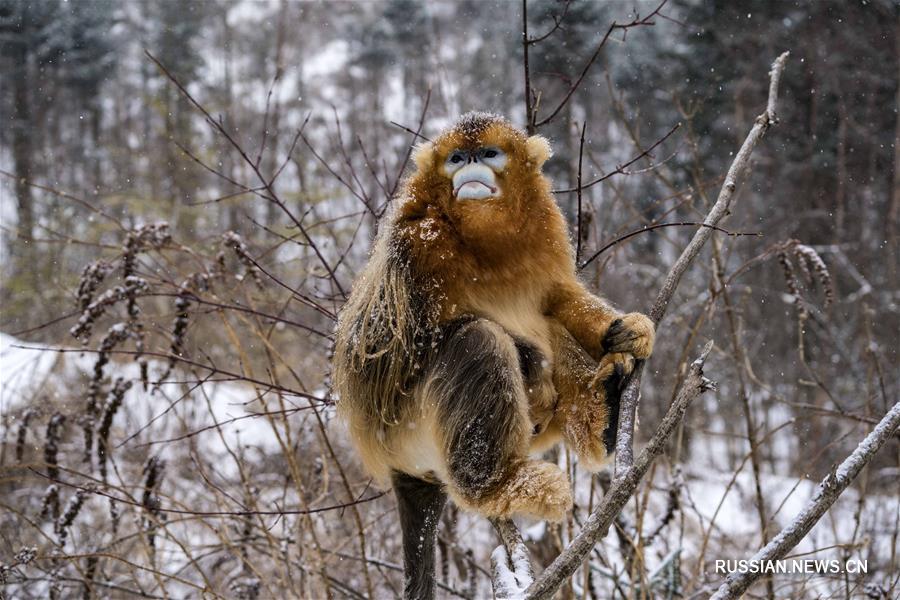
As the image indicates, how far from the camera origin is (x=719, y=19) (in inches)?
415

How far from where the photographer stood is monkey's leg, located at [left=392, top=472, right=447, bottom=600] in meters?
2.16

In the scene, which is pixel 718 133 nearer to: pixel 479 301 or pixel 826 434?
pixel 826 434

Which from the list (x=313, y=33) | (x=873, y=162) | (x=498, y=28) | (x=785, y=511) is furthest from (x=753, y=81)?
(x=313, y=33)

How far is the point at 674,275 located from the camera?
2051mm

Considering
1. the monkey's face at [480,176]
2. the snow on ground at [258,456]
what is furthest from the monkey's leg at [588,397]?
the snow on ground at [258,456]

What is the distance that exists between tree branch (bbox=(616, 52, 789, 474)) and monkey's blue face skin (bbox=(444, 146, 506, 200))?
0.57m

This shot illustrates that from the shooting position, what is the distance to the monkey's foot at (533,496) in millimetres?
1912

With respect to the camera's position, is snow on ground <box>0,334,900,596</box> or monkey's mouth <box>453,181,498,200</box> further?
snow on ground <box>0,334,900,596</box>

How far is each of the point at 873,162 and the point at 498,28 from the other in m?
6.58

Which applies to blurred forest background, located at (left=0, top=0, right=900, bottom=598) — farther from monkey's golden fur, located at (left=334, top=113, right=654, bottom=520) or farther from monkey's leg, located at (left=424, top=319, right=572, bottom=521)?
monkey's leg, located at (left=424, top=319, right=572, bottom=521)

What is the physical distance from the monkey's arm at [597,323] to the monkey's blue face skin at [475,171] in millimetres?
457

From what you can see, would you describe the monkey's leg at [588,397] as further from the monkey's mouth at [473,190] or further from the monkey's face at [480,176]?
the monkey's mouth at [473,190]

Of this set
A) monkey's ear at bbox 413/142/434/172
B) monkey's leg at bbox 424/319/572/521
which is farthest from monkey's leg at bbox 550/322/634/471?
monkey's ear at bbox 413/142/434/172

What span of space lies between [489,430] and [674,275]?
2.22 feet
